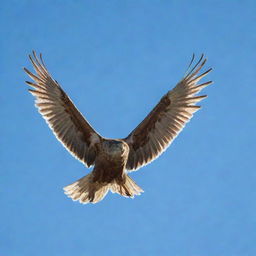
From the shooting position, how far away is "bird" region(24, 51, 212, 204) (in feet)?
32.5

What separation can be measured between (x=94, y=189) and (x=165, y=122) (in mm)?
1969

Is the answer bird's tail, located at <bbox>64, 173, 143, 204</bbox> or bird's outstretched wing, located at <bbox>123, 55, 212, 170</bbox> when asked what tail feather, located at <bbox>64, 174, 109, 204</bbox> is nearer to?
bird's tail, located at <bbox>64, 173, 143, 204</bbox>

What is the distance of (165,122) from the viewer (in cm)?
1080

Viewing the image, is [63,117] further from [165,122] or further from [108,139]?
[165,122]

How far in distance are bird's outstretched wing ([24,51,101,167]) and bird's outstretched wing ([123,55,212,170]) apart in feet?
2.56

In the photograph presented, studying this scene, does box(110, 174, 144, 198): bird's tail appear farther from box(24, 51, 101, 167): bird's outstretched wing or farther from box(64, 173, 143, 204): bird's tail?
box(24, 51, 101, 167): bird's outstretched wing

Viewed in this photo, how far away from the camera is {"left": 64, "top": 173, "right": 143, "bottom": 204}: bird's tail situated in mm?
10148

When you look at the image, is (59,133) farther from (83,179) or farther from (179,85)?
(179,85)

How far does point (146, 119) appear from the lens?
10.5 meters

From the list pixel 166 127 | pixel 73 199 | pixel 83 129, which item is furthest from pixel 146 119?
pixel 73 199

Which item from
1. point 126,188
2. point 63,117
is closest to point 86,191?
point 126,188

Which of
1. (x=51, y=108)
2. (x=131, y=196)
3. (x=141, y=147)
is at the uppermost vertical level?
(x=51, y=108)

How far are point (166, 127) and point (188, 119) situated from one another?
0.48 m

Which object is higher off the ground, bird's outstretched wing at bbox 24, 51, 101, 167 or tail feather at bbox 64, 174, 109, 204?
bird's outstretched wing at bbox 24, 51, 101, 167
